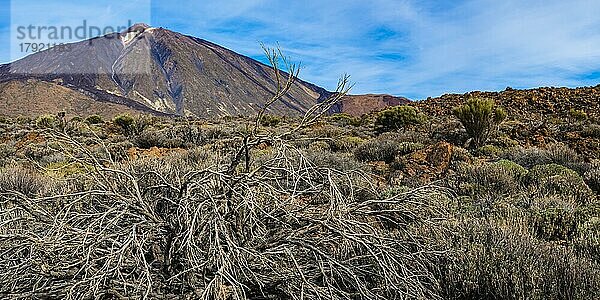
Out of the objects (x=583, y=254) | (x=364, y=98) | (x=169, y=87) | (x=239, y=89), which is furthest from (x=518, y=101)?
(x=169, y=87)

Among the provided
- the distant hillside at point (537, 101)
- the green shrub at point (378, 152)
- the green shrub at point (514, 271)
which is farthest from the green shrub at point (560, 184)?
the distant hillside at point (537, 101)

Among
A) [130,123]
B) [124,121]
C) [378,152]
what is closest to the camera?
[378,152]

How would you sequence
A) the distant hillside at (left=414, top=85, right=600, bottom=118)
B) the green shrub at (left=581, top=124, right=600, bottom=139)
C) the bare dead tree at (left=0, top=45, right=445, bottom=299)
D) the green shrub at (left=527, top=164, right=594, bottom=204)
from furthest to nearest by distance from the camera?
the distant hillside at (left=414, top=85, right=600, bottom=118)
the green shrub at (left=581, top=124, right=600, bottom=139)
the green shrub at (left=527, top=164, right=594, bottom=204)
the bare dead tree at (left=0, top=45, right=445, bottom=299)

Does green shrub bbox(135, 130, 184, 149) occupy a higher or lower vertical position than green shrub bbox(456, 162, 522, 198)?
higher

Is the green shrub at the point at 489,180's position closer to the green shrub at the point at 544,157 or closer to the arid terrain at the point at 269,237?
the arid terrain at the point at 269,237

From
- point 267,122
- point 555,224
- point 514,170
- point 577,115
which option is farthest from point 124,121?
point 555,224

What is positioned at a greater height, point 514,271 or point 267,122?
point 267,122

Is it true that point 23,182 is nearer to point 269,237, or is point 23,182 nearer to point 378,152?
point 269,237

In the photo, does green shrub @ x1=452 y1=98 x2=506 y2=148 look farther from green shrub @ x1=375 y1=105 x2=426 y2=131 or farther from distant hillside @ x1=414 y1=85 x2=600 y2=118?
distant hillside @ x1=414 y1=85 x2=600 y2=118

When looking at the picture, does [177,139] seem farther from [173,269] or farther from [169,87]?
[169,87]

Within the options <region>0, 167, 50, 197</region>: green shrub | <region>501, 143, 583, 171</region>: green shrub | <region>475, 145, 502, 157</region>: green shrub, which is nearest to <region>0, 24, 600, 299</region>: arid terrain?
<region>0, 167, 50, 197</region>: green shrub

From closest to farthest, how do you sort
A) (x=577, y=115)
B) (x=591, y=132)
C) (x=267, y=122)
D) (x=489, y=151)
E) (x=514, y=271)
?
1. (x=514, y=271)
2. (x=267, y=122)
3. (x=489, y=151)
4. (x=591, y=132)
5. (x=577, y=115)

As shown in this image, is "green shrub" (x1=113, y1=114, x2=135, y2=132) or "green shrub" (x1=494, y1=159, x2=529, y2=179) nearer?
"green shrub" (x1=494, y1=159, x2=529, y2=179)

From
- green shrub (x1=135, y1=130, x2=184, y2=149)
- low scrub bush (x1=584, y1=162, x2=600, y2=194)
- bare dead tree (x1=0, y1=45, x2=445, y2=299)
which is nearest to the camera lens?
bare dead tree (x1=0, y1=45, x2=445, y2=299)
